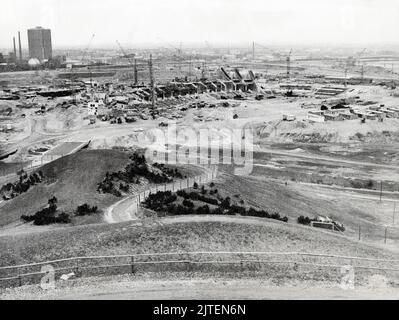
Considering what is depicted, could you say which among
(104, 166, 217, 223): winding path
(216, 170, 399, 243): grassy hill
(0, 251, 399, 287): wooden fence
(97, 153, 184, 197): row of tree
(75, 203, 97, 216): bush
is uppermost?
(0, 251, 399, 287): wooden fence

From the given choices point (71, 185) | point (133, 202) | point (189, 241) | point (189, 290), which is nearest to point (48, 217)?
point (133, 202)

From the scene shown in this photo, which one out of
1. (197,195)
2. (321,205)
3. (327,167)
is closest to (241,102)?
(327,167)

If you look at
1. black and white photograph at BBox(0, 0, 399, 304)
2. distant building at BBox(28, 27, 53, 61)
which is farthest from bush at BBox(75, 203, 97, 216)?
distant building at BBox(28, 27, 53, 61)

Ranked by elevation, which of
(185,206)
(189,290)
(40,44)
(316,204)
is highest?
(40,44)

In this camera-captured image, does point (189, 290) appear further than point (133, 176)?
No

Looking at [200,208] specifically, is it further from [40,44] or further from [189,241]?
[40,44]

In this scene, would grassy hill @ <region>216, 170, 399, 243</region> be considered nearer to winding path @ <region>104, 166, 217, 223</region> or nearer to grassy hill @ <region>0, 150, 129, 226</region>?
winding path @ <region>104, 166, 217, 223</region>

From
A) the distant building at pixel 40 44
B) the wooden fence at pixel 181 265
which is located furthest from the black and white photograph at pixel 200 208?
the distant building at pixel 40 44
